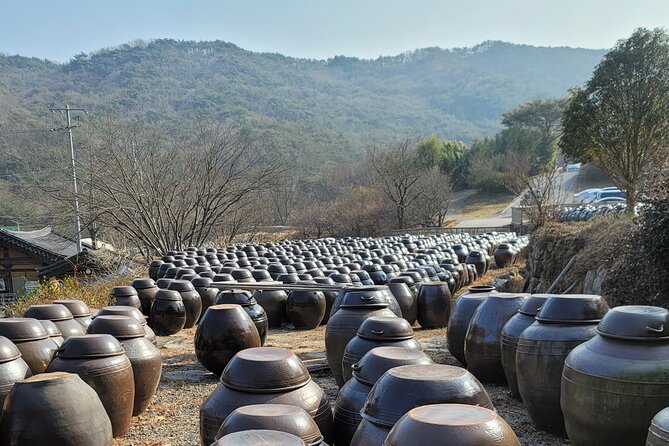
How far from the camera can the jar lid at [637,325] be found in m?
4.48

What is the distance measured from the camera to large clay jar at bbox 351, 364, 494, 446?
11.3ft

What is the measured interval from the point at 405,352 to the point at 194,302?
7239mm

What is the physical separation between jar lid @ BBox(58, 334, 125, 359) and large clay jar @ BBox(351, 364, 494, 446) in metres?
3.03

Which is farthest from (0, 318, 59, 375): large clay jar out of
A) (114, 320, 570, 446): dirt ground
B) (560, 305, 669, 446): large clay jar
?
(560, 305, 669, 446): large clay jar

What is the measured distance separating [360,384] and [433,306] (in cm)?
660

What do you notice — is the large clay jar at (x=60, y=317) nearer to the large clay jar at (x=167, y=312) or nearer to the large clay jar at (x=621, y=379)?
the large clay jar at (x=167, y=312)

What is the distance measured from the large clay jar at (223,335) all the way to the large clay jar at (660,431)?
504cm

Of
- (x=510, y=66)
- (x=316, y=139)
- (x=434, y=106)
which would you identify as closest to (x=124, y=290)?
(x=316, y=139)

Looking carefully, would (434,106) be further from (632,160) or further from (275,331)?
(275,331)

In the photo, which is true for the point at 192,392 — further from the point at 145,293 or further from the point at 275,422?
the point at 145,293

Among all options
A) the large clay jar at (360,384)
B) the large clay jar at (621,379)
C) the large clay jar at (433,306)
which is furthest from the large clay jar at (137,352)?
the large clay jar at (433,306)

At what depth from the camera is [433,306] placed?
10.9 meters

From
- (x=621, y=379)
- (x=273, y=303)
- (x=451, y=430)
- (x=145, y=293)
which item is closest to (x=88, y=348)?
(x=451, y=430)

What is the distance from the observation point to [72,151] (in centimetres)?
2228
